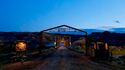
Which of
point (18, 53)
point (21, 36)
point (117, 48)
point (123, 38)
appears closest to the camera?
point (18, 53)

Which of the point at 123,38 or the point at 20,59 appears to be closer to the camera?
the point at 20,59

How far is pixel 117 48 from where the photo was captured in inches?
5369

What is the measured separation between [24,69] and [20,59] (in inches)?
671

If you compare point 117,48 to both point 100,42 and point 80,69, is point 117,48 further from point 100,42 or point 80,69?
Answer: point 80,69

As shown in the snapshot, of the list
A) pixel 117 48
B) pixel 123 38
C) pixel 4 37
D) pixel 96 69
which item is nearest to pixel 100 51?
pixel 96 69

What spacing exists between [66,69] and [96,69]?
3.81 metres

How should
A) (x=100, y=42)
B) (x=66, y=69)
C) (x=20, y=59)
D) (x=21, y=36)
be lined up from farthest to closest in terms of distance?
(x=21, y=36) < (x=100, y=42) < (x=20, y=59) < (x=66, y=69)

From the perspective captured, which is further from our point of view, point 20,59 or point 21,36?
point 21,36

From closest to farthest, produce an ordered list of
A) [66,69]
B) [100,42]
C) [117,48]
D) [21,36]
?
[66,69], [100,42], [117,48], [21,36]

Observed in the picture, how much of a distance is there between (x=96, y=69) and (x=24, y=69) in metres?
8.57

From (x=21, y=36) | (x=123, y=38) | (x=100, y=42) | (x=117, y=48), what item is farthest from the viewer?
(x=21, y=36)

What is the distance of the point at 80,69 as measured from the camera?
33781 millimetres

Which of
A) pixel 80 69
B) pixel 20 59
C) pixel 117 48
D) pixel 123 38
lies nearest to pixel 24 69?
pixel 80 69

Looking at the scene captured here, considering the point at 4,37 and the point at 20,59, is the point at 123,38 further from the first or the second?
the point at 4,37
